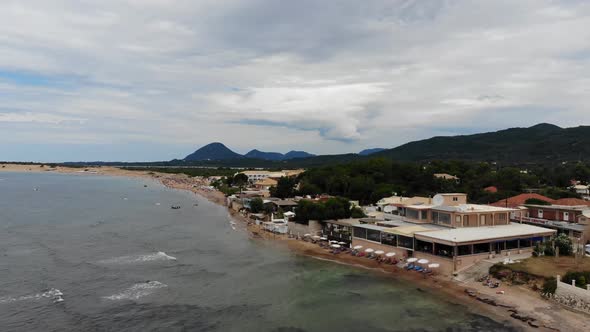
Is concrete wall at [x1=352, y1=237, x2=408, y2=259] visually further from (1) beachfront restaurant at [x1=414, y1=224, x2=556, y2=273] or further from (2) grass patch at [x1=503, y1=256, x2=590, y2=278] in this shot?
(2) grass patch at [x1=503, y1=256, x2=590, y2=278]

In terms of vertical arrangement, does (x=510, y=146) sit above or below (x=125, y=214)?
above

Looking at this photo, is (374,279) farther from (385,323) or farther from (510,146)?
(510,146)

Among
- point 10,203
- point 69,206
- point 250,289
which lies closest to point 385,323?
point 250,289

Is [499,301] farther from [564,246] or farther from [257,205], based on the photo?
[257,205]

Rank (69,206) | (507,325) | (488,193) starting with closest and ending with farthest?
(507,325) → (488,193) → (69,206)

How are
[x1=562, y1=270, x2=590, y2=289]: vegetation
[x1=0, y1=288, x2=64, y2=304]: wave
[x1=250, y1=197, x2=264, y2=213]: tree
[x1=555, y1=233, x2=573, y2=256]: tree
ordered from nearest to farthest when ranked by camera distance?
[x1=562, y1=270, x2=590, y2=289]: vegetation
[x1=0, y1=288, x2=64, y2=304]: wave
[x1=555, y1=233, x2=573, y2=256]: tree
[x1=250, y1=197, x2=264, y2=213]: tree

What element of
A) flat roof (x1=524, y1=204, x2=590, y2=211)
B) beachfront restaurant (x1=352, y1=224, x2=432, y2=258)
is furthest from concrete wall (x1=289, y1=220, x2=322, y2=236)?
flat roof (x1=524, y1=204, x2=590, y2=211)
